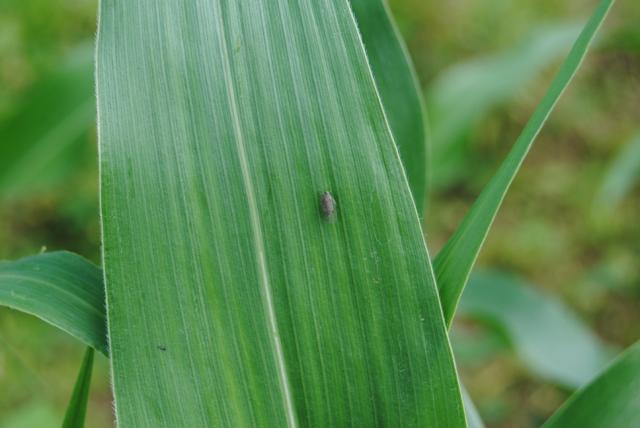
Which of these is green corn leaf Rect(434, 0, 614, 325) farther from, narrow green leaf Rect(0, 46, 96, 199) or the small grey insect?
narrow green leaf Rect(0, 46, 96, 199)

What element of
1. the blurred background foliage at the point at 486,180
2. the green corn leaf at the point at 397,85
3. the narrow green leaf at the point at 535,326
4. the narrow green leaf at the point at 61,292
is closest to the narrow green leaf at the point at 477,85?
the blurred background foliage at the point at 486,180

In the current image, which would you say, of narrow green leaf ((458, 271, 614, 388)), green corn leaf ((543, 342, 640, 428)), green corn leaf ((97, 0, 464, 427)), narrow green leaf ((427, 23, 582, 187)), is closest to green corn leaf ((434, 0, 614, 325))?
green corn leaf ((97, 0, 464, 427))

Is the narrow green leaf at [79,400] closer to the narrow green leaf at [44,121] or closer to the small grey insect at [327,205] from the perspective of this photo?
the small grey insect at [327,205]

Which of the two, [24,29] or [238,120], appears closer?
[238,120]

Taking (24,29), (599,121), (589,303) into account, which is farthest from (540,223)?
(24,29)

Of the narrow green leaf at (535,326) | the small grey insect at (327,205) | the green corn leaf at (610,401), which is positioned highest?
the small grey insect at (327,205)

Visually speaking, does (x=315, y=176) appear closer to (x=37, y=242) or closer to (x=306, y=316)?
(x=306, y=316)

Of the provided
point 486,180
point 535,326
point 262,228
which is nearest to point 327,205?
point 262,228
